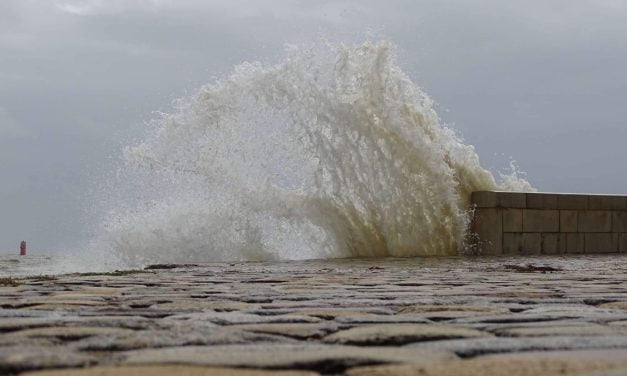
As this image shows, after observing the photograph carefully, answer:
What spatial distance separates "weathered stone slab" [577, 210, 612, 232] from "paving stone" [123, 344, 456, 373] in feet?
41.8

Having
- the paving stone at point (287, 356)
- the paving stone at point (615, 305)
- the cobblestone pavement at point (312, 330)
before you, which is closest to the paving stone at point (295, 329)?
the cobblestone pavement at point (312, 330)

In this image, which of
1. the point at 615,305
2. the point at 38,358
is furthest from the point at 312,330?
the point at 615,305

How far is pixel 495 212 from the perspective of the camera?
13.5 m

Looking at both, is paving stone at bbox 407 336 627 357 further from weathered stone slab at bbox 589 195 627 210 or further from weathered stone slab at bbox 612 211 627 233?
weathered stone slab at bbox 612 211 627 233

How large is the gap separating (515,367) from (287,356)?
1.67 feet

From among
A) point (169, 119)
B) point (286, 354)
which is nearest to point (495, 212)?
point (169, 119)

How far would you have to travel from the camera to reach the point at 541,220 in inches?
546

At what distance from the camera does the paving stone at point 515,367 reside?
70.8 inches

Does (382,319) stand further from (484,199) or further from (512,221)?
(512,221)

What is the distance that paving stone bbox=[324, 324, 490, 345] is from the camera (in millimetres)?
2441

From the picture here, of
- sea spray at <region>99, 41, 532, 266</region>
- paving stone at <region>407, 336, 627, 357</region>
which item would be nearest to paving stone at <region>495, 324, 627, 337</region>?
paving stone at <region>407, 336, 627, 357</region>

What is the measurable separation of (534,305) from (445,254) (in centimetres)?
977

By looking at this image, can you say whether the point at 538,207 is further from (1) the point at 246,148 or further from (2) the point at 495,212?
(1) the point at 246,148

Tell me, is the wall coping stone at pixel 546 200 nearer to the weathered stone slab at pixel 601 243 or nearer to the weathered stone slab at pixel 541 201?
the weathered stone slab at pixel 541 201
